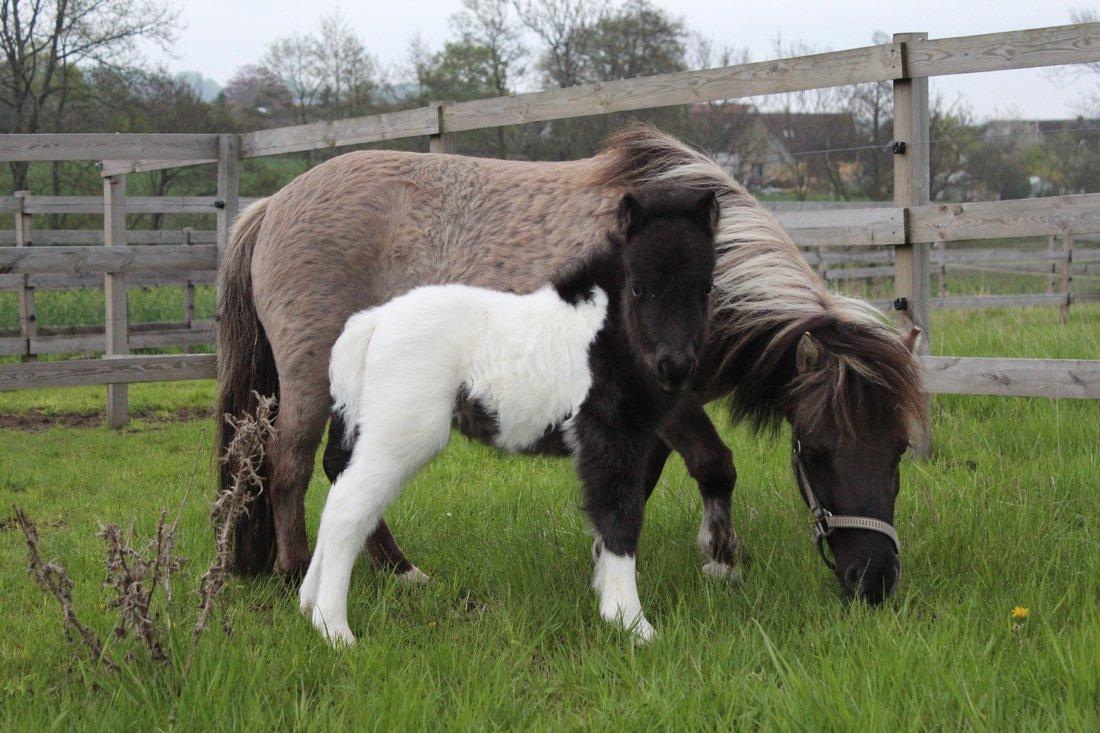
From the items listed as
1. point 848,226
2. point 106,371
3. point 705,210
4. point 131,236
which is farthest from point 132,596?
point 131,236

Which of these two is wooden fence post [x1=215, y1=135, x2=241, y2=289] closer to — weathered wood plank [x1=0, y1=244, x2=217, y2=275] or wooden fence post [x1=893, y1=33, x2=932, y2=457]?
weathered wood plank [x1=0, y1=244, x2=217, y2=275]

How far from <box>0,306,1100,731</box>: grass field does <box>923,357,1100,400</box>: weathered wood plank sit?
1.10 ft

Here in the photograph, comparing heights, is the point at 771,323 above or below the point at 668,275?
below

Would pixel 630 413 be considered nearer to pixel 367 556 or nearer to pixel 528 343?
pixel 528 343

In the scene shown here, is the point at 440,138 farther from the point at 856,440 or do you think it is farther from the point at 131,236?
the point at 131,236

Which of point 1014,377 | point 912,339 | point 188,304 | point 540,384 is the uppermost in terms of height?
point 188,304

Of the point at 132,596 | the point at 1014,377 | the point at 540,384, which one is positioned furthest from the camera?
the point at 1014,377

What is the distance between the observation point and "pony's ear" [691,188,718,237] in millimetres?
3018

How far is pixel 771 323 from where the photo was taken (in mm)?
3586

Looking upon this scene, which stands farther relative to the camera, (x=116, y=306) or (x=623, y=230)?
(x=116, y=306)

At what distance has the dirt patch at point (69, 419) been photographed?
841 cm

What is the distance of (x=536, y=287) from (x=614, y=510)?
1.17m

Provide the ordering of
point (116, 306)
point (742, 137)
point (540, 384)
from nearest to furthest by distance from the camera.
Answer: point (540, 384)
point (116, 306)
point (742, 137)

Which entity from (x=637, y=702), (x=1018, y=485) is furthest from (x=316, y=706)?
(x=1018, y=485)
